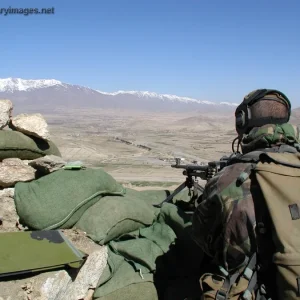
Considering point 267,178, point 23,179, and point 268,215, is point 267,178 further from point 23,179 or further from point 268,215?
point 23,179

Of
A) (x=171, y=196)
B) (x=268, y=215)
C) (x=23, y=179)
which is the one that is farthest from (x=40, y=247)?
(x=171, y=196)

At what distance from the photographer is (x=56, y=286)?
240cm

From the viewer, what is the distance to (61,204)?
123 inches

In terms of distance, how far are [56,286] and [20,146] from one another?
1454 mm

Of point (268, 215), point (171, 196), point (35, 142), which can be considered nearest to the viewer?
point (268, 215)

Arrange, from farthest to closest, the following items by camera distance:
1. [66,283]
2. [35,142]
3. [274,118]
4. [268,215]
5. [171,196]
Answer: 1. [171,196]
2. [35,142]
3. [66,283]
4. [274,118]
5. [268,215]

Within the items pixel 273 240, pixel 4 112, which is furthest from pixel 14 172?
pixel 273 240

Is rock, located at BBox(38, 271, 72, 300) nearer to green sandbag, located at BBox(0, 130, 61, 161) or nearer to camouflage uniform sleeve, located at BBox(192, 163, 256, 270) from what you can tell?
camouflage uniform sleeve, located at BBox(192, 163, 256, 270)

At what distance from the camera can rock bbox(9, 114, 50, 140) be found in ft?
11.5

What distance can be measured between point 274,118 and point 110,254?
1.62 m

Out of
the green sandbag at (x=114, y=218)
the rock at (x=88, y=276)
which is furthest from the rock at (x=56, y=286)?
the green sandbag at (x=114, y=218)

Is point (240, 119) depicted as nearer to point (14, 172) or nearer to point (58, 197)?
point (58, 197)

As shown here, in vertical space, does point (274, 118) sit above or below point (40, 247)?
above

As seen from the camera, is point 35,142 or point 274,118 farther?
point 35,142
